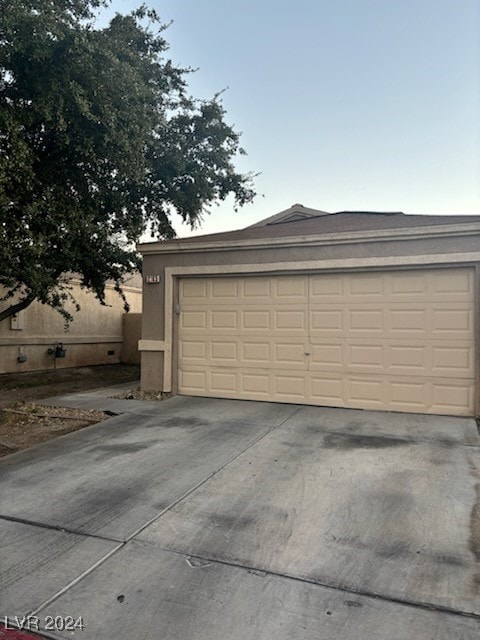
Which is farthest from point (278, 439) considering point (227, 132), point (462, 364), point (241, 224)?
point (241, 224)

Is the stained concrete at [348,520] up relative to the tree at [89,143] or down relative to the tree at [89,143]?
down

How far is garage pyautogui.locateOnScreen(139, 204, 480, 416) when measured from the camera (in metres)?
6.54

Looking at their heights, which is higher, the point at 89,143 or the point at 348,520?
the point at 89,143

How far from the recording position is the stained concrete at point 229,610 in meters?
2.08

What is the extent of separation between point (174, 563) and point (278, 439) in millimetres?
2839

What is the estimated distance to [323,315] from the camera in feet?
23.9

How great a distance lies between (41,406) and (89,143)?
445 cm

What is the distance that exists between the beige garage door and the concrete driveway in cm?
147

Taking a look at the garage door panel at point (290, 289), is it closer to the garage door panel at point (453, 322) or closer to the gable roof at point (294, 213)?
the garage door panel at point (453, 322)

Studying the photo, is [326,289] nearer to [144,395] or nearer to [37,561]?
[144,395]

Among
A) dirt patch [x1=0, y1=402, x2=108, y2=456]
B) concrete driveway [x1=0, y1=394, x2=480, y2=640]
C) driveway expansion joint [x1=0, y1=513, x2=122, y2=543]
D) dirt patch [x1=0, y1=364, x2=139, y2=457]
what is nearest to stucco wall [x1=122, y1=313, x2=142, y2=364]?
dirt patch [x1=0, y1=364, x2=139, y2=457]

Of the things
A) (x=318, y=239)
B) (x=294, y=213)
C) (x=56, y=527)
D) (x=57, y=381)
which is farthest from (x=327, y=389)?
(x=294, y=213)

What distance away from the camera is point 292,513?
337 cm

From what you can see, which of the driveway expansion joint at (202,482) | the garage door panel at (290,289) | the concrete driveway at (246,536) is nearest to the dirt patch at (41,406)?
the concrete driveway at (246,536)
